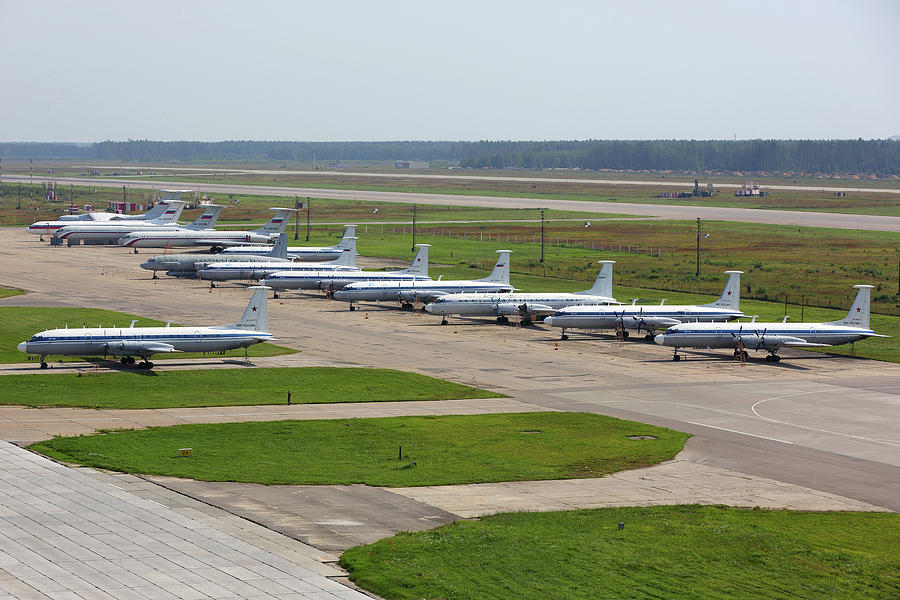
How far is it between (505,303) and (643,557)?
8144 centimetres

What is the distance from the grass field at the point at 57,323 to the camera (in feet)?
334

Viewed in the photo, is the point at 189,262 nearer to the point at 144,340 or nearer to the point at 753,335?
the point at 144,340

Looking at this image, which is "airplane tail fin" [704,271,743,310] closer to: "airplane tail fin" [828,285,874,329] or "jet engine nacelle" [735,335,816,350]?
"airplane tail fin" [828,285,874,329]

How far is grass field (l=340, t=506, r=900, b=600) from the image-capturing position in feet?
153

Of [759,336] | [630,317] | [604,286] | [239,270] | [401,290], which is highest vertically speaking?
[604,286]

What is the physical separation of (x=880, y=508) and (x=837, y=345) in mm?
54736

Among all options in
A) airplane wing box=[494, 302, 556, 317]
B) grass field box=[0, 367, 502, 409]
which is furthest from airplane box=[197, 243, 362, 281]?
grass field box=[0, 367, 502, 409]

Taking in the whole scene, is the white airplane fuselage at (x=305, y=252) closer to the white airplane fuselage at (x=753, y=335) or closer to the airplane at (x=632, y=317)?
the airplane at (x=632, y=317)

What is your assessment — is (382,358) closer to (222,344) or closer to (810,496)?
(222,344)

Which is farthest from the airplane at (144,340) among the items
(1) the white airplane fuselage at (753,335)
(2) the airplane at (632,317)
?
(1) the white airplane fuselage at (753,335)

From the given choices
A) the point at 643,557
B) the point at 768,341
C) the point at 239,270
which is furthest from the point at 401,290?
the point at 643,557

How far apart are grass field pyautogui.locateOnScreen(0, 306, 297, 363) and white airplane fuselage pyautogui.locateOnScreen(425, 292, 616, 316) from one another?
87.1ft

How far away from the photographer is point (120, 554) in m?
48.9

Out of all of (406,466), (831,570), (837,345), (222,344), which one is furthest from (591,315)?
(831,570)
